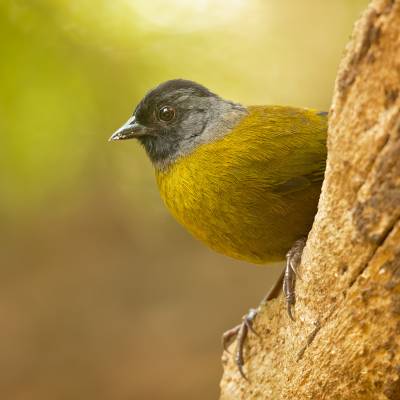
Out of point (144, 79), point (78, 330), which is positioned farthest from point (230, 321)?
point (144, 79)

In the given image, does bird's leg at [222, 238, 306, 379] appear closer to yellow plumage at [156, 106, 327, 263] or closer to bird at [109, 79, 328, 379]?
bird at [109, 79, 328, 379]

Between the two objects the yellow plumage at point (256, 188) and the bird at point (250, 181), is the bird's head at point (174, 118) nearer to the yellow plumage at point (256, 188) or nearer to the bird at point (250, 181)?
the bird at point (250, 181)

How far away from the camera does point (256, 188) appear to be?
391 cm

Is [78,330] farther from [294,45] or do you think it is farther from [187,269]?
[294,45]

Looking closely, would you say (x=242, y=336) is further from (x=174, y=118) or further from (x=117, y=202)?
(x=117, y=202)

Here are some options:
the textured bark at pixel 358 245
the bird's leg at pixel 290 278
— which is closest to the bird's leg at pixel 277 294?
the bird's leg at pixel 290 278

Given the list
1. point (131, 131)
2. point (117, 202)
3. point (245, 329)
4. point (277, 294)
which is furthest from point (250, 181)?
point (117, 202)

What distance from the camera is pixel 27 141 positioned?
6.90 m

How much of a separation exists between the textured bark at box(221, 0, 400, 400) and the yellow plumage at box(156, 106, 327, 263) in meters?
0.64

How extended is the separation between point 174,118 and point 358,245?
2081 millimetres

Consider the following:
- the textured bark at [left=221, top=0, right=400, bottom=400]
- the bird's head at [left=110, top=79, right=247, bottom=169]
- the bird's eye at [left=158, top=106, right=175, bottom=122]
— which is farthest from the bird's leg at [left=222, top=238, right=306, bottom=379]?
the bird's eye at [left=158, top=106, right=175, bottom=122]

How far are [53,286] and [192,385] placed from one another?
1797mm

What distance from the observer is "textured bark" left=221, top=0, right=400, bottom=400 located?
8.34 ft

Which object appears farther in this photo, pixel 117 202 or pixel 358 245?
pixel 117 202
